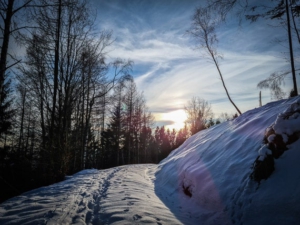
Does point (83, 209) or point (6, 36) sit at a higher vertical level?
point (6, 36)

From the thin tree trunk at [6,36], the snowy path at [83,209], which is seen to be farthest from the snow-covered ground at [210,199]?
the thin tree trunk at [6,36]

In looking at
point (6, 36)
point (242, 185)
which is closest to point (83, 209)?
point (242, 185)

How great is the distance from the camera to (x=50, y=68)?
9375mm

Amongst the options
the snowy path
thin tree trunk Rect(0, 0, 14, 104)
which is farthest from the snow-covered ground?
thin tree trunk Rect(0, 0, 14, 104)

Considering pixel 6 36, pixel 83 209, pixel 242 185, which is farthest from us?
pixel 6 36

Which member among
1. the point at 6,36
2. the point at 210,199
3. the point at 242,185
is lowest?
the point at 210,199

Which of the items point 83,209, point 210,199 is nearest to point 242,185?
point 210,199

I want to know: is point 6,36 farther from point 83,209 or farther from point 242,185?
point 242,185

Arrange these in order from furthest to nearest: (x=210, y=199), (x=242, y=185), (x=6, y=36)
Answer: (x=6, y=36) → (x=210, y=199) → (x=242, y=185)

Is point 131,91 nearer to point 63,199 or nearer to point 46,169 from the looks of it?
point 46,169

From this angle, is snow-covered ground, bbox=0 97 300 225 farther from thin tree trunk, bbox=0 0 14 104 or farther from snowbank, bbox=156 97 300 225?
thin tree trunk, bbox=0 0 14 104

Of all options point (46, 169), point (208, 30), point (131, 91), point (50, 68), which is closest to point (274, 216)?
point (46, 169)

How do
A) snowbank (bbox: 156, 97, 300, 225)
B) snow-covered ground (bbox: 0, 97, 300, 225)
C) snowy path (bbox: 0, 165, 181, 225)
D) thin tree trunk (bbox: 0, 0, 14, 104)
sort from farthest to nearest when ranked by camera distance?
thin tree trunk (bbox: 0, 0, 14, 104), snowy path (bbox: 0, 165, 181, 225), snow-covered ground (bbox: 0, 97, 300, 225), snowbank (bbox: 156, 97, 300, 225)

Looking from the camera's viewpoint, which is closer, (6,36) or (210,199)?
(210,199)
